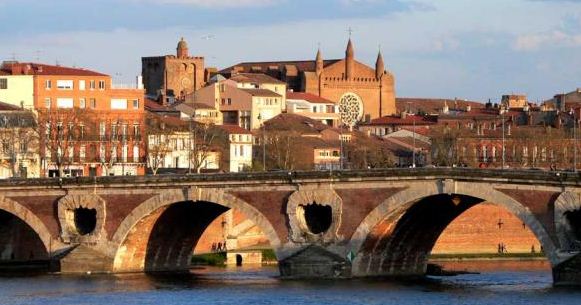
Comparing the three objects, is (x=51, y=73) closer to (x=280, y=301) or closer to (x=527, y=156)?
(x=527, y=156)

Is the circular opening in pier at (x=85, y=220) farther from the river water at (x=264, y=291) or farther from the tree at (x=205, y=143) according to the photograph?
the tree at (x=205, y=143)

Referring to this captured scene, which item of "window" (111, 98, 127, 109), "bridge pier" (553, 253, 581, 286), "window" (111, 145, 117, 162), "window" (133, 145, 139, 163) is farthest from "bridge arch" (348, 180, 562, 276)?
"window" (111, 98, 127, 109)

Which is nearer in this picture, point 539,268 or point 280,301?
point 280,301

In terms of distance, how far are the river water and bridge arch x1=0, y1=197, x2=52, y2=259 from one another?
6.41 ft

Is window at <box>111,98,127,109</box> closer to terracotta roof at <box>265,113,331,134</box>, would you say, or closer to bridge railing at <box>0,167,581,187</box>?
terracotta roof at <box>265,113,331,134</box>

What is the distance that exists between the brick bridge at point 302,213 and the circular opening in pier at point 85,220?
65 mm

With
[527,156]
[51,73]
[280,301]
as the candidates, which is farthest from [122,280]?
[527,156]

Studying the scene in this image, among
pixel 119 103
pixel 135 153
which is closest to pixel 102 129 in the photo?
pixel 135 153

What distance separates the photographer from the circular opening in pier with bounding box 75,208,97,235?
101438 mm

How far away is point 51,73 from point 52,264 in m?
46.1

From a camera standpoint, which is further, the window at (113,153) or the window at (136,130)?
the window at (136,130)

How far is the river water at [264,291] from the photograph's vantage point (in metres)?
86.3

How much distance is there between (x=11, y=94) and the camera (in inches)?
5704

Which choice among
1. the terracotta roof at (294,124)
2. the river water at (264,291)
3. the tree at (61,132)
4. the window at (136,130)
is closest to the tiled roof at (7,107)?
the tree at (61,132)
